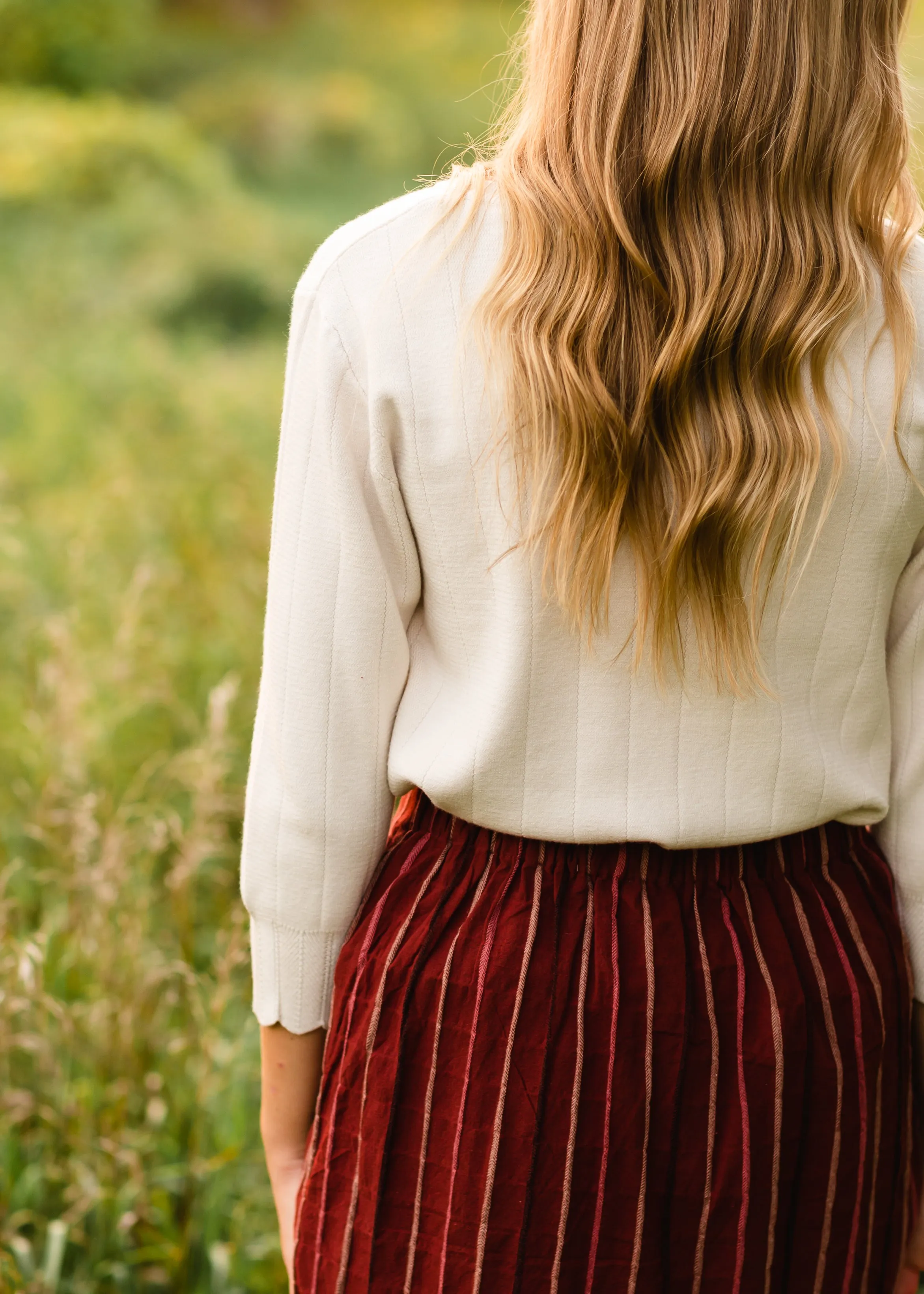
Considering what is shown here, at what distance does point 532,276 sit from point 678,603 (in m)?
0.29

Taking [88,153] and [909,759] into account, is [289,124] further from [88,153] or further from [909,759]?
[909,759]

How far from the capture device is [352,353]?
3.22ft

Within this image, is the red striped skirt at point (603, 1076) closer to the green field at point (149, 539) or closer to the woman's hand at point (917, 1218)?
the woman's hand at point (917, 1218)

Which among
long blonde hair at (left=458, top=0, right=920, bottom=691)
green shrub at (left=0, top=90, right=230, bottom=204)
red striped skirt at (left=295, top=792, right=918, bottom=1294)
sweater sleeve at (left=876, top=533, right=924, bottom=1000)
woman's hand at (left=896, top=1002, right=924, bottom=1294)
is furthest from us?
green shrub at (left=0, top=90, right=230, bottom=204)

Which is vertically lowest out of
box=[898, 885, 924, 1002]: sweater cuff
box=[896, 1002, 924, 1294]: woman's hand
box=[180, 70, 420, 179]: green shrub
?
box=[896, 1002, 924, 1294]: woman's hand

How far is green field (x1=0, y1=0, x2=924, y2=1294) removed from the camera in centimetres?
183

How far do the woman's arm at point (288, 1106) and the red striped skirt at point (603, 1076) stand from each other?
9 centimetres

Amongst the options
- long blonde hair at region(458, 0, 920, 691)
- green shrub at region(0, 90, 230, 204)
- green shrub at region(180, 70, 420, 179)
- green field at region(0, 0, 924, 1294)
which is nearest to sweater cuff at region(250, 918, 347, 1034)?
long blonde hair at region(458, 0, 920, 691)

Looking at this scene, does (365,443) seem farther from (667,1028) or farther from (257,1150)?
(257,1150)

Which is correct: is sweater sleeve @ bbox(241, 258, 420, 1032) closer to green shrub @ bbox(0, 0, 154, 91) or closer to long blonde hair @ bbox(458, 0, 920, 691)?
long blonde hair @ bbox(458, 0, 920, 691)

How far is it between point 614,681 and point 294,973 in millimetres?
427

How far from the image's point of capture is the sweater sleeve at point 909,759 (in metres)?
1.14

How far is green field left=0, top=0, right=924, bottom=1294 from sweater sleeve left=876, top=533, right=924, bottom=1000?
0.64 meters

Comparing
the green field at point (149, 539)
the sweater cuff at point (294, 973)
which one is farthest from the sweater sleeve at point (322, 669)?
the green field at point (149, 539)
